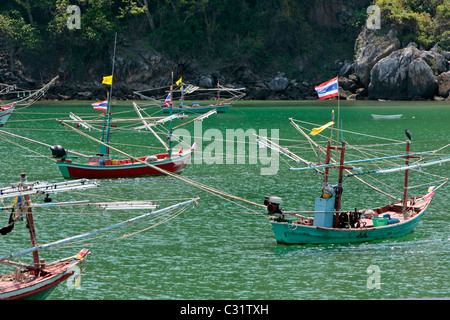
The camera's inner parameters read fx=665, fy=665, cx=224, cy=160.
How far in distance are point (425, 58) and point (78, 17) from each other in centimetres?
7002

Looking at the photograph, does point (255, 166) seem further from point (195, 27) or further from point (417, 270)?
point (195, 27)

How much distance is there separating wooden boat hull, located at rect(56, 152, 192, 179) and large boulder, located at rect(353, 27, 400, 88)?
8035 cm

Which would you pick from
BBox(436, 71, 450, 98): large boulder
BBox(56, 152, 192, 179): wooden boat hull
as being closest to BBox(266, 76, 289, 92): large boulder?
BBox(436, 71, 450, 98): large boulder

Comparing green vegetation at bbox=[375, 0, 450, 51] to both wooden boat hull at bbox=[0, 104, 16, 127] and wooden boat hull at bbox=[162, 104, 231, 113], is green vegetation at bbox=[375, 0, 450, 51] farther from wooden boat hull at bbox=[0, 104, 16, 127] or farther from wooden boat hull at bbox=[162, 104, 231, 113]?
wooden boat hull at bbox=[0, 104, 16, 127]

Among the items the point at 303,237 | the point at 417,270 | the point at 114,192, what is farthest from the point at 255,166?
the point at 417,270

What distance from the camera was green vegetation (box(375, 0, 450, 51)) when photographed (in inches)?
5027

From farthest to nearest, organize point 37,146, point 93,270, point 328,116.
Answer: point 328,116, point 37,146, point 93,270

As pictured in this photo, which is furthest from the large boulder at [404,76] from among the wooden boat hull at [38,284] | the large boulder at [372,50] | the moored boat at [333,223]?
the wooden boat hull at [38,284]

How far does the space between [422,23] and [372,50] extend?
1109cm

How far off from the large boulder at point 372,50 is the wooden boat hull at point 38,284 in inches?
4260

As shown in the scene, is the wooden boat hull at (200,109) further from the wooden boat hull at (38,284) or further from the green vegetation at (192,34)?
the wooden boat hull at (38,284)

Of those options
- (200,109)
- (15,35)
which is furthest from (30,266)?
(15,35)

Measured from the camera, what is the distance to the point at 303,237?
3469 centimetres

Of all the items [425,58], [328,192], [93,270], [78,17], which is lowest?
[93,270]
